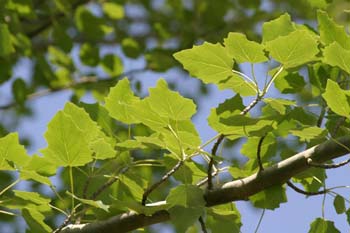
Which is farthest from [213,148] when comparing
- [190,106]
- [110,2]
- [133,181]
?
[110,2]

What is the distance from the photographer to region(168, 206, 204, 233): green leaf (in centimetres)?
101

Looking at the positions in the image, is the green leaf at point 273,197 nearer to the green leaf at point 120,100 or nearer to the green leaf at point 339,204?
the green leaf at point 339,204

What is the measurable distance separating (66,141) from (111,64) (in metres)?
1.66

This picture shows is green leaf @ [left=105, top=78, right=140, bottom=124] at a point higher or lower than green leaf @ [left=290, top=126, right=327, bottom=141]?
higher

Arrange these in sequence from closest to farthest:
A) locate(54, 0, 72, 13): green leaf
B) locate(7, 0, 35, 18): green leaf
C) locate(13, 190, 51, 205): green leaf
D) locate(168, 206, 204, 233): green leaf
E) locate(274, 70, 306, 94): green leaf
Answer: locate(168, 206, 204, 233): green leaf → locate(13, 190, 51, 205): green leaf → locate(274, 70, 306, 94): green leaf → locate(7, 0, 35, 18): green leaf → locate(54, 0, 72, 13): green leaf

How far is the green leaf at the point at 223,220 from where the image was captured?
1081 mm

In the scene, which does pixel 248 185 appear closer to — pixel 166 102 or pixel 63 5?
pixel 166 102

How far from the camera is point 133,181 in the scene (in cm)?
118

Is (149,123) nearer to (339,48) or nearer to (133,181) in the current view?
(133,181)

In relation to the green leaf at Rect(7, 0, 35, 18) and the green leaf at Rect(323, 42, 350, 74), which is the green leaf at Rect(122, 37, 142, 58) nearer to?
the green leaf at Rect(7, 0, 35, 18)

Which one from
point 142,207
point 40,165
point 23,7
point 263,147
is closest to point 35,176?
point 40,165

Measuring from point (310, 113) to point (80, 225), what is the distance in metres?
0.39

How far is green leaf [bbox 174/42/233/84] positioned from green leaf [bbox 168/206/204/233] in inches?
7.2

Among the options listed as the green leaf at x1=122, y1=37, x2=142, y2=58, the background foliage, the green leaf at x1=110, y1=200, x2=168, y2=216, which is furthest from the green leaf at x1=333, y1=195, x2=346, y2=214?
the green leaf at x1=122, y1=37, x2=142, y2=58
